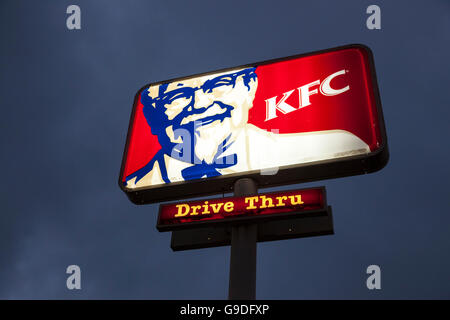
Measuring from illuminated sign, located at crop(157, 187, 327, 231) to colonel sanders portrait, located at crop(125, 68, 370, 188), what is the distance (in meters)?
1.24

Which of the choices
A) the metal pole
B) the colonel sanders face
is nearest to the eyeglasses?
the colonel sanders face

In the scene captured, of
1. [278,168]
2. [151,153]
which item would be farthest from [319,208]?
[151,153]

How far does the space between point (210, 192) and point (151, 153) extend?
168cm

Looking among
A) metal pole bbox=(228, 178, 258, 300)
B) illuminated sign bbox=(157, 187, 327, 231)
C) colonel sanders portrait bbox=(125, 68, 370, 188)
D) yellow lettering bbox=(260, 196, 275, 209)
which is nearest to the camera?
metal pole bbox=(228, 178, 258, 300)

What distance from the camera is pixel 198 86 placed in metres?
10.7

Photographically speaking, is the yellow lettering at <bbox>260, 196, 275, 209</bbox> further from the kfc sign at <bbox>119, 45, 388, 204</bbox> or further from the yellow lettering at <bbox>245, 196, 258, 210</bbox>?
the kfc sign at <bbox>119, 45, 388, 204</bbox>

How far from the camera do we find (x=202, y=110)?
10102 mm

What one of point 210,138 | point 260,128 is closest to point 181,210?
point 210,138

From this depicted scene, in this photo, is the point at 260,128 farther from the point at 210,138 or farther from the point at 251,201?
the point at 251,201

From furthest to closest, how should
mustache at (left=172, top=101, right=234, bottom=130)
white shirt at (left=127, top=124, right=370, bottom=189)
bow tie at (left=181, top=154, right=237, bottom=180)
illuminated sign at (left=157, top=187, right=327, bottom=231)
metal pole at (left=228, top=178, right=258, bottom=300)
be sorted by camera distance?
mustache at (left=172, top=101, right=234, bottom=130) → bow tie at (left=181, top=154, right=237, bottom=180) → white shirt at (left=127, top=124, right=370, bottom=189) → illuminated sign at (left=157, top=187, right=327, bottom=231) → metal pole at (left=228, top=178, right=258, bottom=300)

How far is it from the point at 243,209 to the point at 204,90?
4049 mm

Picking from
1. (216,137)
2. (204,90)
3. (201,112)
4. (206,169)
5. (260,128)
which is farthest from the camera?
(204,90)

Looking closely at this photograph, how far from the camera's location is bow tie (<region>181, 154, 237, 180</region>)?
8789 millimetres
